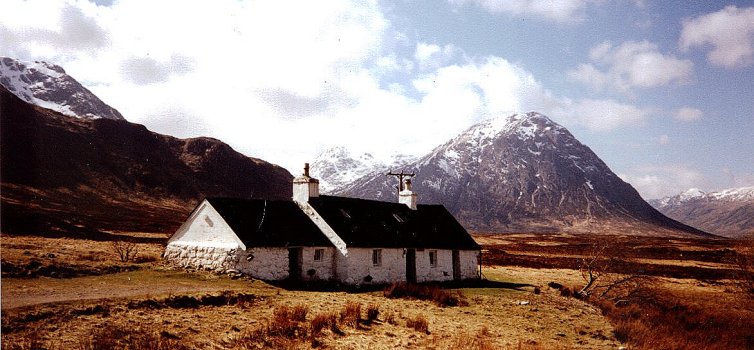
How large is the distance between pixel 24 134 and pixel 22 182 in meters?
24.4

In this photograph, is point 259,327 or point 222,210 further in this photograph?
point 222,210

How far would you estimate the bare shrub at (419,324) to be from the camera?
19.5m

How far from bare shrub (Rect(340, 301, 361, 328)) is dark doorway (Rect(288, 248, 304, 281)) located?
8.57m

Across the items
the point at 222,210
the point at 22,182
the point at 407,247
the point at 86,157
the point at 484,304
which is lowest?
the point at 484,304

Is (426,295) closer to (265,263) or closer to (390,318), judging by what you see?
(390,318)

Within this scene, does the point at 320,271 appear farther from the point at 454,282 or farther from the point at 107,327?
the point at 107,327

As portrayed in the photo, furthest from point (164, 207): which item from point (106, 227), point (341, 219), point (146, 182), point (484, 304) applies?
point (484, 304)

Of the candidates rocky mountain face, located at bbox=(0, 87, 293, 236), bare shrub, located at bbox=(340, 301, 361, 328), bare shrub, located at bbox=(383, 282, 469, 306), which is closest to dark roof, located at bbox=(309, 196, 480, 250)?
bare shrub, located at bbox=(383, 282, 469, 306)

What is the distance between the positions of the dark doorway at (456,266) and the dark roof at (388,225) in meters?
0.69

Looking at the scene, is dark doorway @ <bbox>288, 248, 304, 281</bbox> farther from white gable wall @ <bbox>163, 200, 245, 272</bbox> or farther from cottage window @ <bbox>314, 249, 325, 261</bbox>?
white gable wall @ <bbox>163, 200, 245, 272</bbox>

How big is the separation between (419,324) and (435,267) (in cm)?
1516

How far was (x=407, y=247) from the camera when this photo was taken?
108 ft

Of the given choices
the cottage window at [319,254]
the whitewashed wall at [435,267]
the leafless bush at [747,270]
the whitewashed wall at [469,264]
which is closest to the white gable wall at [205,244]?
the cottage window at [319,254]

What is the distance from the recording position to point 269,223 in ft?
97.1
